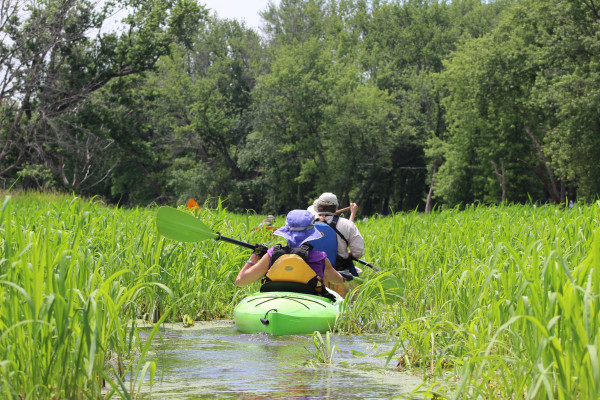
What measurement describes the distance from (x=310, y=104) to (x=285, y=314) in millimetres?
43811

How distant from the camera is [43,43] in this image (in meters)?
27.5

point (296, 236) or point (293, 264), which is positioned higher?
point (296, 236)

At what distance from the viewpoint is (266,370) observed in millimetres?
4281

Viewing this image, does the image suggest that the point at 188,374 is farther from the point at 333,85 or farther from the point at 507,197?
the point at 333,85

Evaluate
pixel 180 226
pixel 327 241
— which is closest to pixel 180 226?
pixel 180 226

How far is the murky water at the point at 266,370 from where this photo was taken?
3.68 metres

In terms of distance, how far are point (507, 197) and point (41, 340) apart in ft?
124

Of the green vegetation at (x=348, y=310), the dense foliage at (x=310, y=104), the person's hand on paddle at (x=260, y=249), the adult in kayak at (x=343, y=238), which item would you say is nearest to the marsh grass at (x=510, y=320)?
the green vegetation at (x=348, y=310)

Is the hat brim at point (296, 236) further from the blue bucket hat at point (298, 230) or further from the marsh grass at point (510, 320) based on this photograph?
the marsh grass at point (510, 320)

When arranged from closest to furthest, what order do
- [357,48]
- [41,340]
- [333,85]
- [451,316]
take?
1. [41,340]
2. [451,316]
3. [333,85]
4. [357,48]

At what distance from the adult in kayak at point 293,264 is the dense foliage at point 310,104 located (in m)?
12.9

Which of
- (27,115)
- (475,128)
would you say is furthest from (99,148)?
(475,128)

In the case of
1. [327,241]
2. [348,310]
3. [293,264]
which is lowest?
[348,310]

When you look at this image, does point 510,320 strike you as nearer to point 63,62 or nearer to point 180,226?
point 180,226
